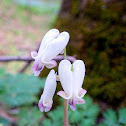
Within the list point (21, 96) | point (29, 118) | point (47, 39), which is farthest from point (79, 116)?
point (47, 39)

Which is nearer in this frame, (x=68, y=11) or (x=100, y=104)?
(x=100, y=104)

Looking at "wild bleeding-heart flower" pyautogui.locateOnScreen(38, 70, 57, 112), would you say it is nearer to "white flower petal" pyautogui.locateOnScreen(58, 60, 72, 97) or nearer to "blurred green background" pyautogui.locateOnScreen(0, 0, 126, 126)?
"white flower petal" pyautogui.locateOnScreen(58, 60, 72, 97)

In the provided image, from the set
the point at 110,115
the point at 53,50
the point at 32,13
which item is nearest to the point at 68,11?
the point at 110,115

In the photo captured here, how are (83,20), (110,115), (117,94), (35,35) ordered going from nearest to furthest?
1. (110,115)
2. (117,94)
3. (83,20)
4. (35,35)

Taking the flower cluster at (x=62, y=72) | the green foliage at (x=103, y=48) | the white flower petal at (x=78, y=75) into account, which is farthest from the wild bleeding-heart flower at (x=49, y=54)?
the green foliage at (x=103, y=48)

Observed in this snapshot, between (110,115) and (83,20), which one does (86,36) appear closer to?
(83,20)

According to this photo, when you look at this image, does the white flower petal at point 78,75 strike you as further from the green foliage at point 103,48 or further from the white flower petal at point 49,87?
the green foliage at point 103,48
